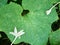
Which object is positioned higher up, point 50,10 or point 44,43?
point 50,10

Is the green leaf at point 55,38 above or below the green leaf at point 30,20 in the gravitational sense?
below

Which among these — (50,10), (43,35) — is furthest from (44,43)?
(50,10)

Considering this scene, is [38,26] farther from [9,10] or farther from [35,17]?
[9,10]

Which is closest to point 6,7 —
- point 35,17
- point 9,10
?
point 9,10

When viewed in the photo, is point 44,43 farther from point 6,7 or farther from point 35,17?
point 6,7

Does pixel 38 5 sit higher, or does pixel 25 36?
pixel 38 5

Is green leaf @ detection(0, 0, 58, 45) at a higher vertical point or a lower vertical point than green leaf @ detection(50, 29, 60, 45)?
higher
